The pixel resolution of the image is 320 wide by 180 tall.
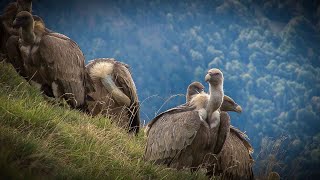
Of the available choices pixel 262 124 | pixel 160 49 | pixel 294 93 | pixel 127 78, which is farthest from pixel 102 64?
pixel 160 49

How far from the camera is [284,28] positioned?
7556 cm

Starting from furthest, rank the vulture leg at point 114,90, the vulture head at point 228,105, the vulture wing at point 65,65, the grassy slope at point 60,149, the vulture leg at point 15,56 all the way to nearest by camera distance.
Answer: the vulture leg at point 114,90 < the vulture leg at point 15,56 < the vulture wing at point 65,65 < the vulture head at point 228,105 < the grassy slope at point 60,149

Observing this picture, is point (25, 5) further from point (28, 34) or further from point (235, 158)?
point (235, 158)

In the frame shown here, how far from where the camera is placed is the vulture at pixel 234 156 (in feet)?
24.6

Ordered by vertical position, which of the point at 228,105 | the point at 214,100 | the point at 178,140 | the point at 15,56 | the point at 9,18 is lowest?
the point at 178,140

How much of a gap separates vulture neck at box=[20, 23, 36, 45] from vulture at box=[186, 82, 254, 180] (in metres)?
2.45

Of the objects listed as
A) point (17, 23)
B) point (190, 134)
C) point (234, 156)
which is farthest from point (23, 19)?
point (234, 156)

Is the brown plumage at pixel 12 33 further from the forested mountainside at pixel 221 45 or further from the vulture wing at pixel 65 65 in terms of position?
the forested mountainside at pixel 221 45

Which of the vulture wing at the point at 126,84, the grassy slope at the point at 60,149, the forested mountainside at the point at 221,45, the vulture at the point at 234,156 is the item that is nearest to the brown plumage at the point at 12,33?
the grassy slope at the point at 60,149

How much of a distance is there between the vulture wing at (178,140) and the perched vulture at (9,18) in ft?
10.9

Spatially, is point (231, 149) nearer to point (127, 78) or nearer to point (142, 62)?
point (127, 78)

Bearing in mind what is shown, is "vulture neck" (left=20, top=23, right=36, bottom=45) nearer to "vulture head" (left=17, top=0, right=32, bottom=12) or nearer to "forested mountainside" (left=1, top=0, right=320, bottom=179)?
"vulture head" (left=17, top=0, right=32, bottom=12)

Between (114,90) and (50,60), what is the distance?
1.49 meters

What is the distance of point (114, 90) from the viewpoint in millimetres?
9484
